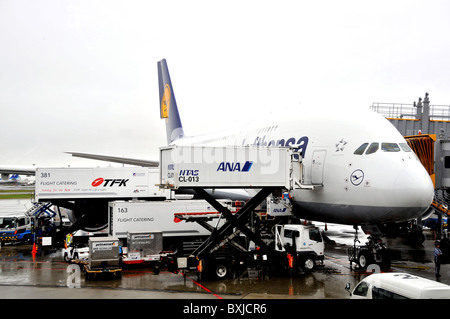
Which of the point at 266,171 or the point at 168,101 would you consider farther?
the point at 168,101

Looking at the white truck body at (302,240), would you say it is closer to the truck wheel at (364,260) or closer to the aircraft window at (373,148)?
the truck wheel at (364,260)

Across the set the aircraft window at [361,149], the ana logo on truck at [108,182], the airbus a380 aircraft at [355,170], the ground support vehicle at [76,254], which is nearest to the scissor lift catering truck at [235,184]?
the airbus a380 aircraft at [355,170]

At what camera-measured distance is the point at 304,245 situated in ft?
61.6

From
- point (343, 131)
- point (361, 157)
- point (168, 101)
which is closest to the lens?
point (361, 157)

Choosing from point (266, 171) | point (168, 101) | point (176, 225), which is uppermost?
point (168, 101)

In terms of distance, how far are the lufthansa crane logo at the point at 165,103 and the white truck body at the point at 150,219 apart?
21.0 meters

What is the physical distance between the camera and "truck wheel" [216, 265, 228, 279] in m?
17.1

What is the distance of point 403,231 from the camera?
31078 mm

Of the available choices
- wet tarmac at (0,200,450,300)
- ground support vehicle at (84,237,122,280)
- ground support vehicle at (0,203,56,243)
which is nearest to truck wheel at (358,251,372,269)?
wet tarmac at (0,200,450,300)

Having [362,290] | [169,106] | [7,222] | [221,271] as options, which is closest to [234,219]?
[221,271]

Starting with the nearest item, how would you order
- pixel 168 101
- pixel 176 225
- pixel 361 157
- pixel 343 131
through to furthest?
1. pixel 361 157
2. pixel 343 131
3. pixel 176 225
4. pixel 168 101
